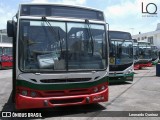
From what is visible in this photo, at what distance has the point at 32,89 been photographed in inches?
267

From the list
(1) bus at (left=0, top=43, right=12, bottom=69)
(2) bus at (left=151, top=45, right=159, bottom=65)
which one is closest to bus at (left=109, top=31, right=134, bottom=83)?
(1) bus at (left=0, top=43, right=12, bottom=69)

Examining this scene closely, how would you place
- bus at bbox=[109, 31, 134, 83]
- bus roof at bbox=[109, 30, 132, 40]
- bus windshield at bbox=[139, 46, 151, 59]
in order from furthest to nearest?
bus windshield at bbox=[139, 46, 151, 59] → bus roof at bbox=[109, 30, 132, 40] → bus at bbox=[109, 31, 134, 83]

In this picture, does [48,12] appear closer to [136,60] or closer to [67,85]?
[67,85]

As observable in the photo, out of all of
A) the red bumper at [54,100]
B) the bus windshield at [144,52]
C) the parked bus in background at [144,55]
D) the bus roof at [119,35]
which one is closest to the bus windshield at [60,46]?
the red bumper at [54,100]

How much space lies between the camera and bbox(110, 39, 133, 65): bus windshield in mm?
13656

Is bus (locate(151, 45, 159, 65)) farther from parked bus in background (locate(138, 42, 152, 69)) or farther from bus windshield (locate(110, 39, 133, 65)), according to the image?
bus windshield (locate(110, 39, 133, 65))

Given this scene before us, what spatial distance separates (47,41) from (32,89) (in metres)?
1.30

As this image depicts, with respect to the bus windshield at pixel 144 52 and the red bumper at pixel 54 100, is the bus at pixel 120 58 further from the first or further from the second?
the bus windshield at pixel 144 52

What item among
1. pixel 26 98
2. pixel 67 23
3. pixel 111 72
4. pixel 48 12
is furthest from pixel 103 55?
pixel 111 72

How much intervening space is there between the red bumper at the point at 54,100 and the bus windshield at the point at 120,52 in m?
6.15

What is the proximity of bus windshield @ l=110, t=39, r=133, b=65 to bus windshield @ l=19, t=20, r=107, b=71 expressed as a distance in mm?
5983

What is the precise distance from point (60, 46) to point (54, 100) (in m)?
1.42

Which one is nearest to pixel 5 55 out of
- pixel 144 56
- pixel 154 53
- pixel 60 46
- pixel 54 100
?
pixel 144 56

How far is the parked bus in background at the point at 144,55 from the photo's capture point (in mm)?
26673
